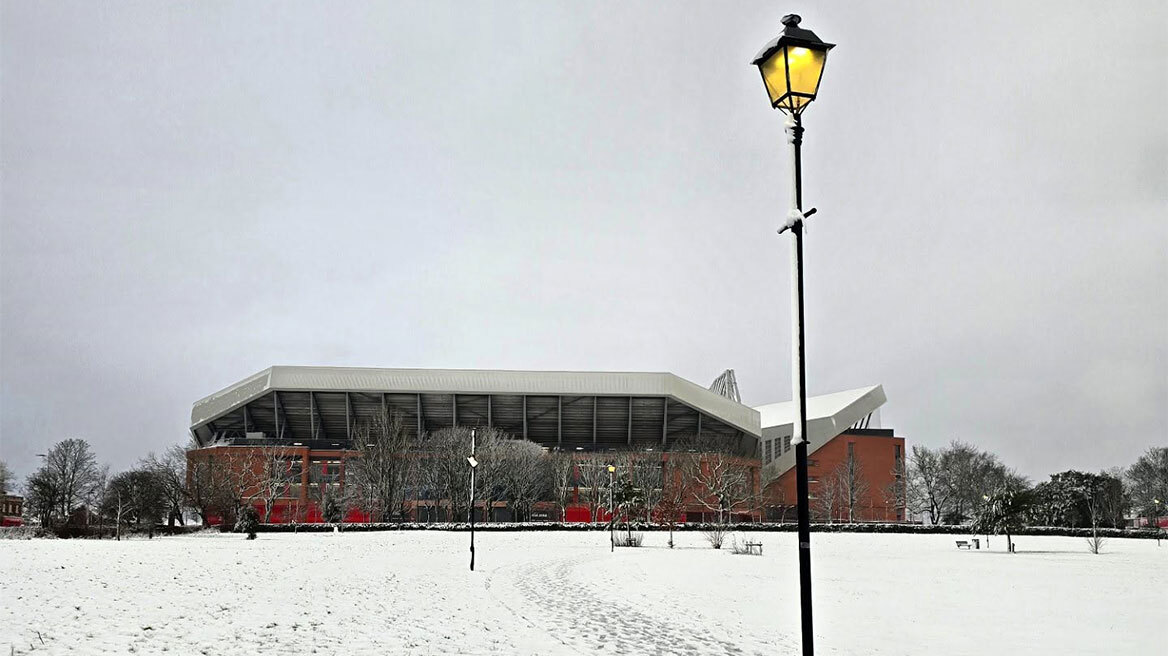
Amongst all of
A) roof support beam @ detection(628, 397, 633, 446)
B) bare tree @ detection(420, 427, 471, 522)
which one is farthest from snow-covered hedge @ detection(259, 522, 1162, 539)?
roof support beam @ detection(628, 397, 633, 446)

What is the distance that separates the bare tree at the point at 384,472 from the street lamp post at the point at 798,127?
57791 mm

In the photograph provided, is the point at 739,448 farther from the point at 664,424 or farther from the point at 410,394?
the point at 410,394

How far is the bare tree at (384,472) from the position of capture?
63281 mm

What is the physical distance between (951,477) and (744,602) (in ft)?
229

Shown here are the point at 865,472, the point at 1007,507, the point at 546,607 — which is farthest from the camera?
the point at 865,472

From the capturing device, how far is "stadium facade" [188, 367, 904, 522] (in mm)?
80188

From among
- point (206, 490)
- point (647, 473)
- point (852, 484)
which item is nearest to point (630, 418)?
point (647, 473)

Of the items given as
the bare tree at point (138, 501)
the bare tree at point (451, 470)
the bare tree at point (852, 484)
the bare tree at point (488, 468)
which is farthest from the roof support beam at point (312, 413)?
the bare tree at point (852, 484)

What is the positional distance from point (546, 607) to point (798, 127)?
1089cm

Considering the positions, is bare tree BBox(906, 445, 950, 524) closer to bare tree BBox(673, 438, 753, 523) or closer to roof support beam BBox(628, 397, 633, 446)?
bare tree BBox(673, 438, 753, 523)

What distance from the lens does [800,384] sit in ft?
21.3

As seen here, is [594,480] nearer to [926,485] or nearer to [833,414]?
[833,414]

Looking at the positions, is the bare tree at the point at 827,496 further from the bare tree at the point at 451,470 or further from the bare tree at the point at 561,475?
the bare tree at the point at 451,470

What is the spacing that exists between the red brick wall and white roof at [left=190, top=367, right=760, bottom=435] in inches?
243
